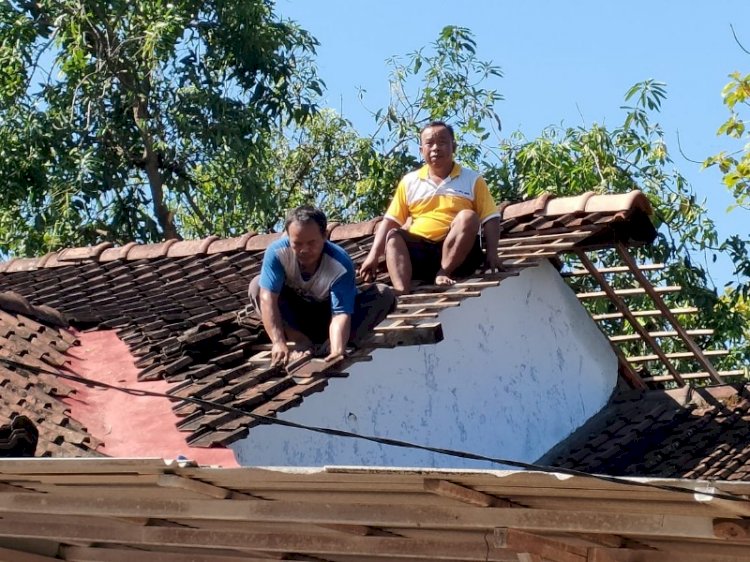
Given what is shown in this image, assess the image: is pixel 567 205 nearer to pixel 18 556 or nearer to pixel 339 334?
pixel 339 334

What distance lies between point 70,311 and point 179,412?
3152 mm

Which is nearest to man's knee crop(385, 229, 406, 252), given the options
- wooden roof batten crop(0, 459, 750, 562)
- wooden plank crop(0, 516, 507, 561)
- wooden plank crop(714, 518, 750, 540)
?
wooden roof batten crop(0, 459, 750, 562)

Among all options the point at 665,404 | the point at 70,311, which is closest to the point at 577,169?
the point at 665,404

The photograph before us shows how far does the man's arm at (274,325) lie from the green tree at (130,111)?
26.7ft

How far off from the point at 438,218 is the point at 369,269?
0.59 metres

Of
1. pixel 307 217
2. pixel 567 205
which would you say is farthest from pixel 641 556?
pixel 567 205

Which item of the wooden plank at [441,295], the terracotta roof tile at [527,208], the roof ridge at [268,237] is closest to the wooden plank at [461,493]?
the wooden plank at [441,295]

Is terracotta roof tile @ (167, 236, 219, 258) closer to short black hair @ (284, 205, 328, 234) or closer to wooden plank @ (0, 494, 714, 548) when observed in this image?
short black hair @ (284, 205, 328, 234)

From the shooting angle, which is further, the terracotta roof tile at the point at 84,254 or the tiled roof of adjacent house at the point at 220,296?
the terracotta roof tile at the point at 84,254

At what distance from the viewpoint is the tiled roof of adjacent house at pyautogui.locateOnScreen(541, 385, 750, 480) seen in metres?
9.84

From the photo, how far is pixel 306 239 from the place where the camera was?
26.2ft

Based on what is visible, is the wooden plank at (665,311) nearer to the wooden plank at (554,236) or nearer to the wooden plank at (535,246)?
the wooden plank at (554,236)

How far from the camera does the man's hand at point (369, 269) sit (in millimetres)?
9505

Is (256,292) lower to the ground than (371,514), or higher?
higher
